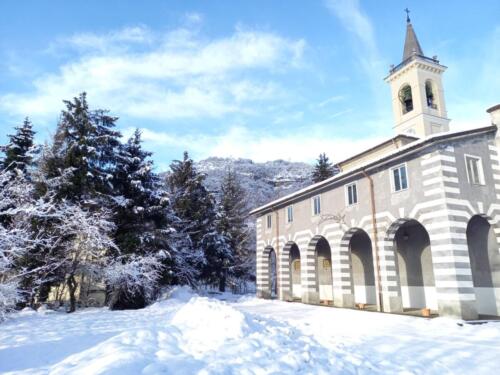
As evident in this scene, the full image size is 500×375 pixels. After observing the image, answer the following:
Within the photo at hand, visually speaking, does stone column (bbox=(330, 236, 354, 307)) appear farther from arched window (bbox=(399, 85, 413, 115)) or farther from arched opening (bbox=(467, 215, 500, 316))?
arched window (bbox=(399, 85, 413, 115))

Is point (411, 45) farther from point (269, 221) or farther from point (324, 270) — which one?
point (324, 270)

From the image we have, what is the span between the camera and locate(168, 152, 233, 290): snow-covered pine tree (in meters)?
28.5

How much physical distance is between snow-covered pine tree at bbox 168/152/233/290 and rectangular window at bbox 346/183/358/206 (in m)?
13.0

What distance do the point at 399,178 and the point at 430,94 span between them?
13768 mm

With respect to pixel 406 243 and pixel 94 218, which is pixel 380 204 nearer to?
pixel 406 243

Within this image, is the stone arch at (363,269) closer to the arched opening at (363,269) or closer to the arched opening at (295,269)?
the arched opening at (363,269)


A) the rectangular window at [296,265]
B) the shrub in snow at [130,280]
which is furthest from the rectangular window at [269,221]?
the shrub in snow at [130,280]

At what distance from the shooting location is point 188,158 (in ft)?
100

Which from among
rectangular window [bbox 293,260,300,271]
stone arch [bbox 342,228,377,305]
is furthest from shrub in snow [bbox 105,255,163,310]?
rectangular window [bbox 293,260,300,271]

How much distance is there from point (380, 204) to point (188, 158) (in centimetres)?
1808

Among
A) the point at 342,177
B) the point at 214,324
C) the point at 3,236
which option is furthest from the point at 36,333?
the point at 342,177

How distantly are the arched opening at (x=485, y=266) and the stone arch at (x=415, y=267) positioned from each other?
7.97 ft

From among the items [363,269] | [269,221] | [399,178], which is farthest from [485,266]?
[269,221]

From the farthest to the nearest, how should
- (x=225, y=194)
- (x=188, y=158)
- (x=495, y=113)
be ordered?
1. (x=225, y=194)
2. (x=188, y=158)
3. (x=495, y=113)
